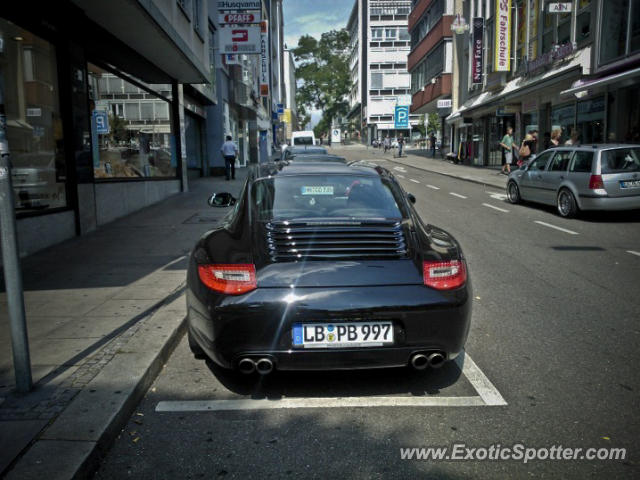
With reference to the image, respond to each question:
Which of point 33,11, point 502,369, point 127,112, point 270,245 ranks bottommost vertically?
point 502,369

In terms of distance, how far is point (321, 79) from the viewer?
100250mm

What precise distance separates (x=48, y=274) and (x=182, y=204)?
8240 mm

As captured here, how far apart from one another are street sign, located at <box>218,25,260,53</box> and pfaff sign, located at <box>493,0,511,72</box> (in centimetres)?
1267

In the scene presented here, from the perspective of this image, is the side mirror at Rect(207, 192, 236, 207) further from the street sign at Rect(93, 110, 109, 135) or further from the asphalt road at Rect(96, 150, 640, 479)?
the street sign at Rect(93, 110, 109, 135)

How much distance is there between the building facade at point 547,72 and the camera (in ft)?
58.5

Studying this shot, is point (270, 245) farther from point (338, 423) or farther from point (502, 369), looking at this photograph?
point (502, 369)

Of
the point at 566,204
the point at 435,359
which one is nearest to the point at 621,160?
the point at 566,204

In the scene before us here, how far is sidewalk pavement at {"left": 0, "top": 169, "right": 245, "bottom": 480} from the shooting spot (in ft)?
8.89

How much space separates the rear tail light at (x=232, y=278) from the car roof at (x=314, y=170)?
4.43ft

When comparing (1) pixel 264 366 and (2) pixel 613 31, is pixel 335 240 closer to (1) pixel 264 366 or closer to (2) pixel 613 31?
(1) pixel 264 366

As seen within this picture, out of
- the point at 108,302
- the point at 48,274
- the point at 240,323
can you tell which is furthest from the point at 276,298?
the point at 48,274

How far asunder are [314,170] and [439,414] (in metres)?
2.21

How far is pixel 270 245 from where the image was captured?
11.5ft

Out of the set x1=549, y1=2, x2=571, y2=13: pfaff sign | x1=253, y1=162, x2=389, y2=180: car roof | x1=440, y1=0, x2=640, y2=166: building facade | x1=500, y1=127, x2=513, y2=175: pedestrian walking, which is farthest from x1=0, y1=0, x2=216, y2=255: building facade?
x1=500, y1=127, x2=513, y2=175: pedestrian walking
